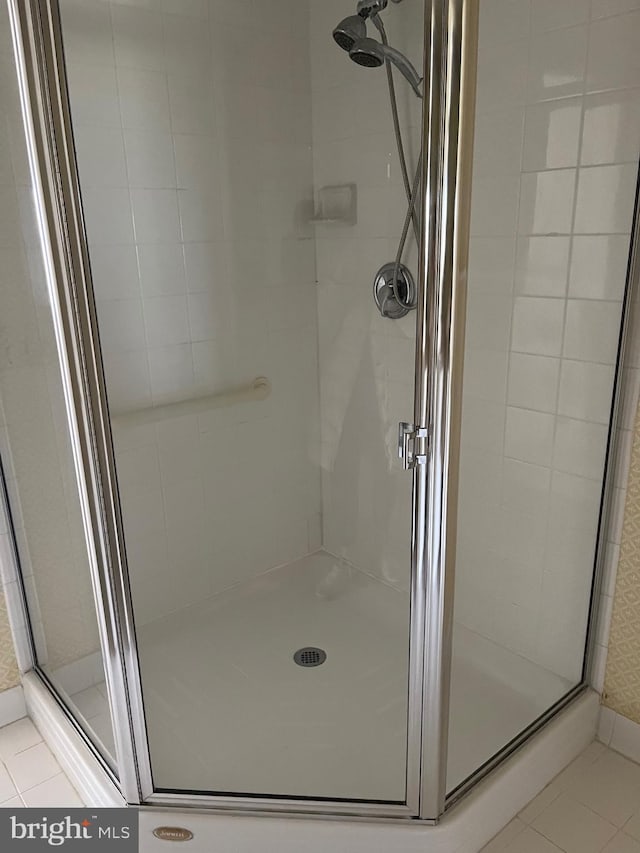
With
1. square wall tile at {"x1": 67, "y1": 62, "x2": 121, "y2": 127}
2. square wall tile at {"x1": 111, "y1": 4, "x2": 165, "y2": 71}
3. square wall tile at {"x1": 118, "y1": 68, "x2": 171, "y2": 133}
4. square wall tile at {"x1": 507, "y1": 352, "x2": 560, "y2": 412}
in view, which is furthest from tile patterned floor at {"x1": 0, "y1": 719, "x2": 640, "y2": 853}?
square wall tile at {"x1": 111, "y1": 4, "x2": 165, "y2": 71}

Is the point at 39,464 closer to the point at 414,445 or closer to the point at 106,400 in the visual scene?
the point at 106,400

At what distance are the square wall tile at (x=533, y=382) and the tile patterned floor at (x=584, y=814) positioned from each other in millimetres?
855

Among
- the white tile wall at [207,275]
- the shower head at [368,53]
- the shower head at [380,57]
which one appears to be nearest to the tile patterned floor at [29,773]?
the white tile wall at [207,275]

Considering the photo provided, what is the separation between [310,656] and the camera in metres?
1.73

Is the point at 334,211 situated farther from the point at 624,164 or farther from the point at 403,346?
the point at 624,164

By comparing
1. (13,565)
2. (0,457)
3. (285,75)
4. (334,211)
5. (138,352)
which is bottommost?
(13,565)

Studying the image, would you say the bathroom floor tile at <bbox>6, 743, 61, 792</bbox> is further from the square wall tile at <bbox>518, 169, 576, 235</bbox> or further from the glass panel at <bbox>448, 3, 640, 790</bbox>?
the square wall tile at <bbox>518, 169, 576, 235</bbox>

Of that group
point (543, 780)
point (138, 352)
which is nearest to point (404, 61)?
point (138, 352)

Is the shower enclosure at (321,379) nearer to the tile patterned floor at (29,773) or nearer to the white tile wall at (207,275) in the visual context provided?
the white tile wall at (207,275)

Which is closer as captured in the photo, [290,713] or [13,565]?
[290,713]

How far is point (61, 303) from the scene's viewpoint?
3.26 feet

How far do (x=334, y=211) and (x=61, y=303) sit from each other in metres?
0.93

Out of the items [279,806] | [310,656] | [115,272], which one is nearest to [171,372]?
[115,272]

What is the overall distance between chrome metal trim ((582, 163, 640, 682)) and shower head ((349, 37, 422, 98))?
1.72 feet
